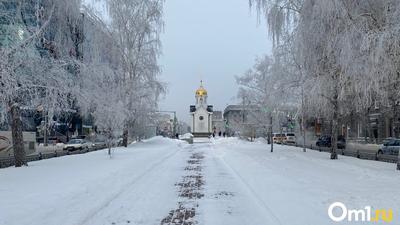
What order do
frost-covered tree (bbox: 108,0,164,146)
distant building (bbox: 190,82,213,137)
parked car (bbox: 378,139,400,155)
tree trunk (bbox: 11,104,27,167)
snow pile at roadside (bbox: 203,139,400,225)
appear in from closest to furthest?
snow pile at roadside (bbox: 203,139,400,225) → tree trunk (bbox: 11,104,27,167) → parked car (bbox: 378,139,400,155) → frost-covered tree (bbox: 108,0,164,146) → distant building (bbox: 190,82,213,137)

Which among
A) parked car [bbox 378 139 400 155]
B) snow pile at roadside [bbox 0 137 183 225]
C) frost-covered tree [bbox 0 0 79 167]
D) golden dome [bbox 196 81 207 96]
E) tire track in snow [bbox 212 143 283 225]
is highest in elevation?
golden dome [bbox 196 81 207 96]

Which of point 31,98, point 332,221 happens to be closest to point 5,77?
point 31,98

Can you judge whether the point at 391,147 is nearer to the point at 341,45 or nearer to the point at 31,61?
the point at 341,45

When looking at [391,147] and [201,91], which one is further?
[201,91]

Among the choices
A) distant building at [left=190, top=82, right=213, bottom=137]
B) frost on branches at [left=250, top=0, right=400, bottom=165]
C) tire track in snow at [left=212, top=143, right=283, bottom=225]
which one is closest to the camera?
tire track in snow at [left=212, top=143, right=283, bottom=225]

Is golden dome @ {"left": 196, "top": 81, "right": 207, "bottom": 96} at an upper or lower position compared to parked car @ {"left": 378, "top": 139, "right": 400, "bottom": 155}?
upper

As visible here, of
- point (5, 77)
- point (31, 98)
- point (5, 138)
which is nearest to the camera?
point (5, 77)

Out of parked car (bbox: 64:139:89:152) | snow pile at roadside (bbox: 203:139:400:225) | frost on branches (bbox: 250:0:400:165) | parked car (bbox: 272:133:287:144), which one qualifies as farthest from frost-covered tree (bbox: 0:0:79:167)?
parked car (bbox: 272:133:287:144)

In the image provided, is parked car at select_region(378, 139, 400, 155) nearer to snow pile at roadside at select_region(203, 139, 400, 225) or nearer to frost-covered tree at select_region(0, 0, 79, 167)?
snow pile at roadside at select_region(203, 139, 400, 225)

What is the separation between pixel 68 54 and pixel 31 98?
3283 mm

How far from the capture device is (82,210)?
9.81m

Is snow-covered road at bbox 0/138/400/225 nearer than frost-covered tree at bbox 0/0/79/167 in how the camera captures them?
Yes

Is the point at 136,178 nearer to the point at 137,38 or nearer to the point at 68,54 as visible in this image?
the point at 68,54

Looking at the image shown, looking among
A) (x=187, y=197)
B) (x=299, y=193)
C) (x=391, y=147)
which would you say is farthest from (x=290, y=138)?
(x=187, y=197)
